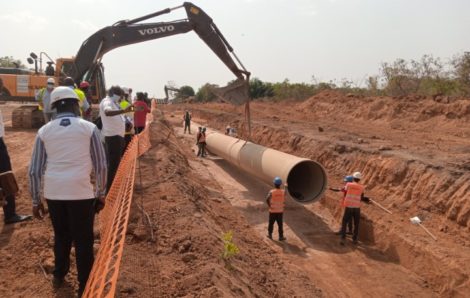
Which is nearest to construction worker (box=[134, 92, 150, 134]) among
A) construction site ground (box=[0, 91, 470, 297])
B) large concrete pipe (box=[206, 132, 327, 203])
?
construction site ground (box=[0, 91, 470, 297])

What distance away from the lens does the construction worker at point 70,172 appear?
3.78m

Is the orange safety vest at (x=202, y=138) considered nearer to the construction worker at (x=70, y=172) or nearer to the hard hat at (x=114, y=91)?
the hard hat at (x=114, y=91)

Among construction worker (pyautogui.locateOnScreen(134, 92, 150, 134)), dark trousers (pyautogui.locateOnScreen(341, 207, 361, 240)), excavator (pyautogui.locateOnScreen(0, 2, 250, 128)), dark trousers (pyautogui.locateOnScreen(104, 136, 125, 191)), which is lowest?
dark trousers (pyautogui.locateOnScreen(341, 207, 361, 240))

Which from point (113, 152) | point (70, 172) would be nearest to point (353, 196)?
point (113, 152)

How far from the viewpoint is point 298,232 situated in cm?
1048

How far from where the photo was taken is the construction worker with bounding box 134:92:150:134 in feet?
33.8

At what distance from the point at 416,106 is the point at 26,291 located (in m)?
19.0

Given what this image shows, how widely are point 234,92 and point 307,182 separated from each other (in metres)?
3.91

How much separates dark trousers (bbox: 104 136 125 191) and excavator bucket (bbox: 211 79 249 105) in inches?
267

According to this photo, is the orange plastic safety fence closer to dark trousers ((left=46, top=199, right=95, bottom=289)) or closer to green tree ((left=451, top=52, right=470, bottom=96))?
dark trousers ((left=46, top=199, right=95, bottom=289))

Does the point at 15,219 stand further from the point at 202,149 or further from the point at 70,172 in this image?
the point at 202,149

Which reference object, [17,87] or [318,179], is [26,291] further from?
[17,87]

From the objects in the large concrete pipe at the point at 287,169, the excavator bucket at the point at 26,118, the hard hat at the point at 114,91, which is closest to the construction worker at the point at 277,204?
the large concrete pipe at the point at 287,169

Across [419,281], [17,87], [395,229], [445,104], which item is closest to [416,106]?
[445,104]
